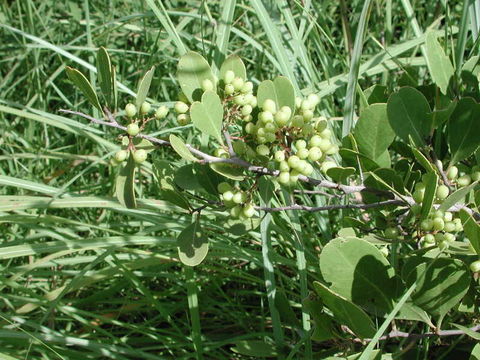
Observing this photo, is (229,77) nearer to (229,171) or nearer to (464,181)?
(229,171)

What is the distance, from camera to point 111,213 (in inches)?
69.0

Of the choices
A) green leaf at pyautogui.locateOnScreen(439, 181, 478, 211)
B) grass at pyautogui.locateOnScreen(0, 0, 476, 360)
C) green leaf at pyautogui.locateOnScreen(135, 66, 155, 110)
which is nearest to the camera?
green leaf at pyautogui.locateOnScreen(439, 181, 478, 211)

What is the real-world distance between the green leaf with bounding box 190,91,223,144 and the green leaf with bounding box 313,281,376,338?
24cm

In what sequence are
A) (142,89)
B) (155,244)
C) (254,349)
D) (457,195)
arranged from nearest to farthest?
(457,195) < (142,89) < (254,349) < (155,244)

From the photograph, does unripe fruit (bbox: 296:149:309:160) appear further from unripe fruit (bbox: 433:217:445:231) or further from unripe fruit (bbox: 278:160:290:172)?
unripe fruit (bbox: 433:217:445:231)

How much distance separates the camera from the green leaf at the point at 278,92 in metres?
0.87

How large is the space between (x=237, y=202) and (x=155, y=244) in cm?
55

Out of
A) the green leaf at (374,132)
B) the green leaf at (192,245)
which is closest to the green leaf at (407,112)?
the green leaf at (374,132)

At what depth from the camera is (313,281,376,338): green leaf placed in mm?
777

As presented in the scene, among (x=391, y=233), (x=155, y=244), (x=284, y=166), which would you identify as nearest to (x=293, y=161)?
(x=284, y=166)

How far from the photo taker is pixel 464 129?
91 centimetres

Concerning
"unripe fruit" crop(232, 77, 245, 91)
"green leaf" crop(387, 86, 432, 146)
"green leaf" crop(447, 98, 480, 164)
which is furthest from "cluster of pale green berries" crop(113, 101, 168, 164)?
"green leaf" crop(447, 98, 480, 164)

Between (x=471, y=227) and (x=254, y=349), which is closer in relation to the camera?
(x=471, y=227)

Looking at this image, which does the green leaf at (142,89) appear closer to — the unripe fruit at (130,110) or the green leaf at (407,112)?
the unripe fruit at (130,110)
